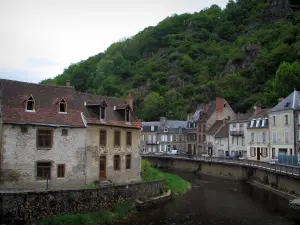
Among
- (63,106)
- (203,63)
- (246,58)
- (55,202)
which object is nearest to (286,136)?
(63,106)

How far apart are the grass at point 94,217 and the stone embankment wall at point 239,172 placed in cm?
1600

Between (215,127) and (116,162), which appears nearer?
(116,162)

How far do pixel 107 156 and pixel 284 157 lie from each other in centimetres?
1998

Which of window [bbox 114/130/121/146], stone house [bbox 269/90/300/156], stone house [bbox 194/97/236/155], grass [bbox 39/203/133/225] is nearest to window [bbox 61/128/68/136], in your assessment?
window [bbox 114/130/121/146]

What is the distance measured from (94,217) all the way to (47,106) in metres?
9.91

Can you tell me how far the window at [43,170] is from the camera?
Result: 25.9 meters

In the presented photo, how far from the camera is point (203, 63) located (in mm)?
124875

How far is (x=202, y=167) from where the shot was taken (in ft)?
185

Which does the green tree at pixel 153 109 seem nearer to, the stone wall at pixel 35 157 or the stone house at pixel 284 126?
the stone house at pixel 284 126

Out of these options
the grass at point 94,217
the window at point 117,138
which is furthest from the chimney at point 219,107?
the grass at point 94,217

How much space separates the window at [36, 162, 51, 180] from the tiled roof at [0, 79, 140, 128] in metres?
3.21

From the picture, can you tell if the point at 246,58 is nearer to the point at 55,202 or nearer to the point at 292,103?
the point at 292,103

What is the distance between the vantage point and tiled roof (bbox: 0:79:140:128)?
25562 millimetres

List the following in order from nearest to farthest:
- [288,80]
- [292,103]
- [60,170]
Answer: [60,170] < [292,103] < [288,80]
